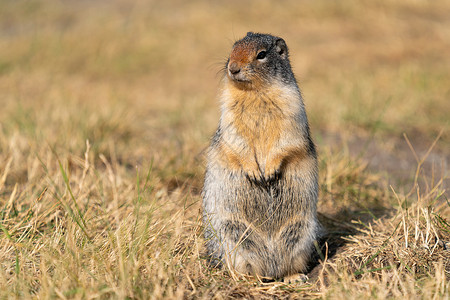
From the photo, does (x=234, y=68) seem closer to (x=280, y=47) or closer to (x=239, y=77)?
(x=239, y=77)

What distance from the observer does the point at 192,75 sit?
9.89 meters

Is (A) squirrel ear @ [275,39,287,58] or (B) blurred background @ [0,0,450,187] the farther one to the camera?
(B) blurred background @ [0,0,450,187]

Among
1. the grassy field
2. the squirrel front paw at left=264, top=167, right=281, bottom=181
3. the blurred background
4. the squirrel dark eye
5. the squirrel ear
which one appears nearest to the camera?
the grassy field

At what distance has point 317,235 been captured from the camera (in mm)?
3129

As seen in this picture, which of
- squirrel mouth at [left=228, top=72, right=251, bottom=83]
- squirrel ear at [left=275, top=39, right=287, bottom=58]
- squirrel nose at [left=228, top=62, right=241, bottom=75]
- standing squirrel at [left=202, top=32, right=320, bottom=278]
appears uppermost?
A: squirrel ear at [left=275, top=39, right=287, bottom=58]

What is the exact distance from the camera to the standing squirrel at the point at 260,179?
295cm

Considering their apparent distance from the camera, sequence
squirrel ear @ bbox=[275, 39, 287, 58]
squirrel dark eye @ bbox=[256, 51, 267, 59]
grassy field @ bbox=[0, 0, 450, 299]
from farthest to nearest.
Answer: squirrel ear @ bbox=[275, 39, 287, 58] → squirrel dark eye @ bbox=[256, 51, 267, 59] → grassy field @ bbox=[0, 0, 450, 299]

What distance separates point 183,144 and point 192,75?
16.0 ft

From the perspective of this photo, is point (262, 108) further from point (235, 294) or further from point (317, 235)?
point (235, 294)

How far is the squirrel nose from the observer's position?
294 cm

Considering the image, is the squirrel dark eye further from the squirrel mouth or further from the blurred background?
the blurred background

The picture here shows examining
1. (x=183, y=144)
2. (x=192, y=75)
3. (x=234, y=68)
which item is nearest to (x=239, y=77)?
(x=234, y=68)

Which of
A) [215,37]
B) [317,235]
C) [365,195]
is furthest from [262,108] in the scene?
[215,37]

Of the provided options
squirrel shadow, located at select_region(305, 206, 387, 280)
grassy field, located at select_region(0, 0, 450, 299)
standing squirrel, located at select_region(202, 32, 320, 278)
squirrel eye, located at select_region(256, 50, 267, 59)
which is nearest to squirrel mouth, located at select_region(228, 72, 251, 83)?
standing squirrel, located at select_region(202, 32, 320, 278)
